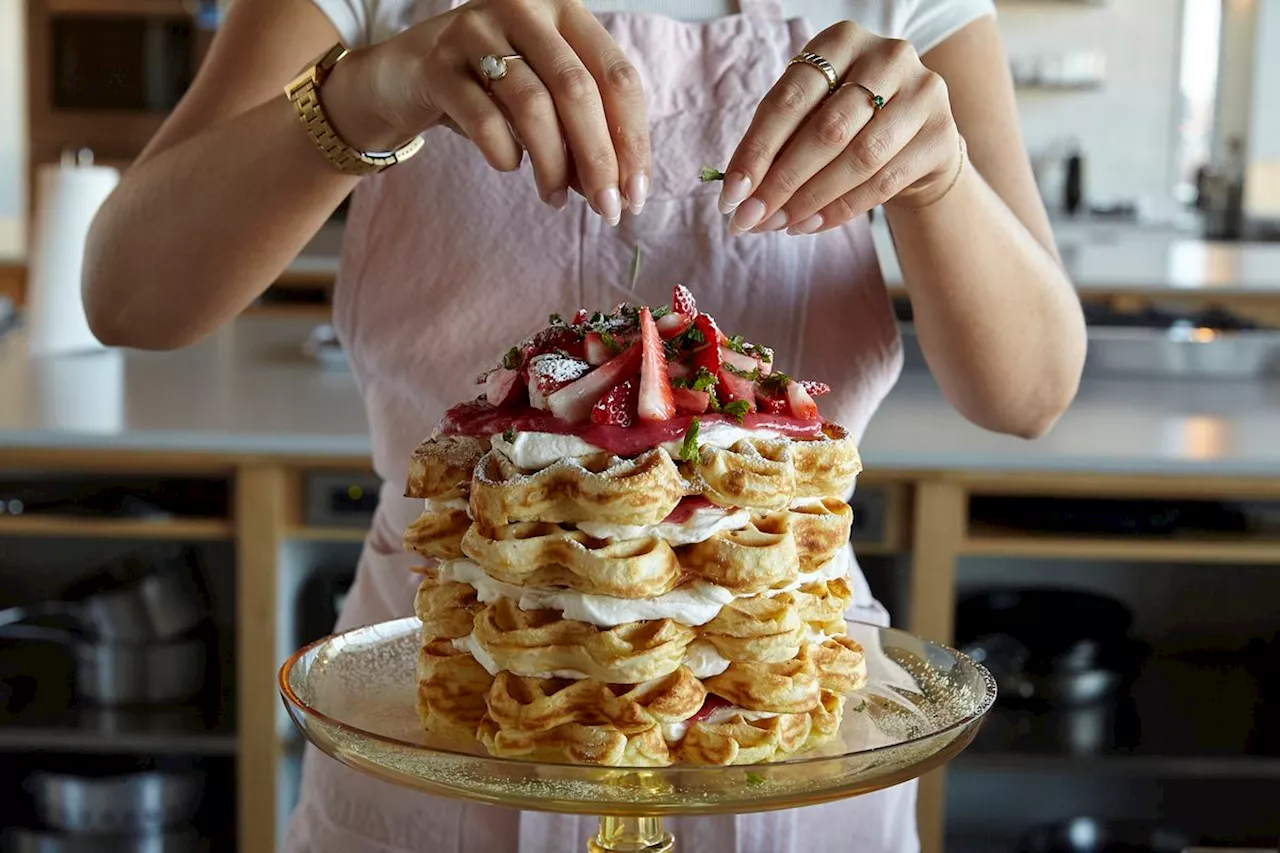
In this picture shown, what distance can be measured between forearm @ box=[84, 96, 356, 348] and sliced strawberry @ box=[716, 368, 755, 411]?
1.06ft

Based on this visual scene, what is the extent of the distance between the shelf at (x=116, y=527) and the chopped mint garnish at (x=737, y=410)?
1363 mm

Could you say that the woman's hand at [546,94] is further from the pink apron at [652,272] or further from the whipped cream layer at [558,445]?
the pink apron at [652,272]

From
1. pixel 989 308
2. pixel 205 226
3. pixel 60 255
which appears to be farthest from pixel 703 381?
pixel 60 255

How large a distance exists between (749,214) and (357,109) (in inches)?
10.0

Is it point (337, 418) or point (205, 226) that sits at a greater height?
point (205, 226)

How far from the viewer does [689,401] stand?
74 cm

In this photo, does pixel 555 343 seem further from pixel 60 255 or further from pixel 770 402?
pixel 60 255

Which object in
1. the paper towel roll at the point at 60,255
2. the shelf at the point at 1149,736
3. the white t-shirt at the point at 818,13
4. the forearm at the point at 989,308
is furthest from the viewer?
the paper towel roll at the point at 60,255

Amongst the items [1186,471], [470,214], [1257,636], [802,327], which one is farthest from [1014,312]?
[1257,636]

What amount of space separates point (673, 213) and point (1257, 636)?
161 centimetres

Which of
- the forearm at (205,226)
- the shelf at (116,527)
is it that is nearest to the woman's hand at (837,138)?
the forearm at (205,226)

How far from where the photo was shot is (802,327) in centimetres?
117

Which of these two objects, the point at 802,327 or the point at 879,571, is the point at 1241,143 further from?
the point at 802,327

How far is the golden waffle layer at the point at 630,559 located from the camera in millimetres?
704
